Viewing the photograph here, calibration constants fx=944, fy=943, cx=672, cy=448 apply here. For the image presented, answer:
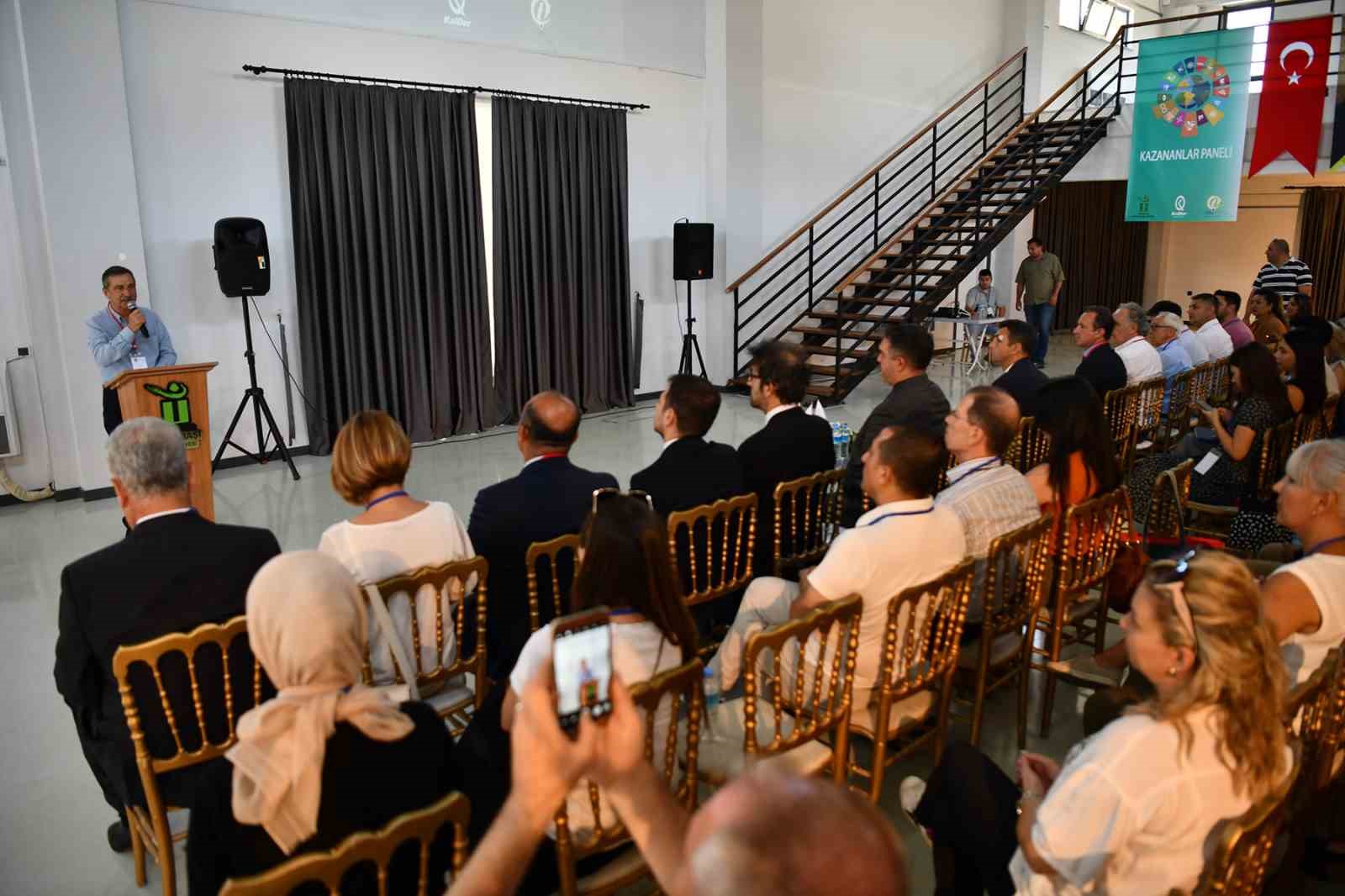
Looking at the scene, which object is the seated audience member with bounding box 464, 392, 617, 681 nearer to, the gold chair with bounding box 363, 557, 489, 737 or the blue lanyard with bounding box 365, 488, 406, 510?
the gold chair with bounding box 363, 557, 489, 737

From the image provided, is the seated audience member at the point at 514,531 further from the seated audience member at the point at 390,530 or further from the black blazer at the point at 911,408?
the black blazer at the point at 911,408

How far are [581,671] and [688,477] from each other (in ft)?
6.94

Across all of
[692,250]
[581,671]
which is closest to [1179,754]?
[581,671]

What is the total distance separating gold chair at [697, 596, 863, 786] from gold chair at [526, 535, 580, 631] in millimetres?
582

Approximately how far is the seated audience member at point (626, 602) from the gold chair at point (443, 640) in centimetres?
53

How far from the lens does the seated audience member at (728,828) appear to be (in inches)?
29.9

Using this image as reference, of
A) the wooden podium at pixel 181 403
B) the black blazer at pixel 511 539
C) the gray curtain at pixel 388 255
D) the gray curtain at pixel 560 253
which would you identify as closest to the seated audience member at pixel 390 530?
the black blazer at pixel 511 539

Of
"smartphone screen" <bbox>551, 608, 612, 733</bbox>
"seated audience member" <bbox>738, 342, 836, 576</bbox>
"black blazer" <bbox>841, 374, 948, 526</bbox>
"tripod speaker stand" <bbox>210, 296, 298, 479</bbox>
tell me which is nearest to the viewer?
"smartphone screen" <bbox>551, 608, 612, 733</bbox>

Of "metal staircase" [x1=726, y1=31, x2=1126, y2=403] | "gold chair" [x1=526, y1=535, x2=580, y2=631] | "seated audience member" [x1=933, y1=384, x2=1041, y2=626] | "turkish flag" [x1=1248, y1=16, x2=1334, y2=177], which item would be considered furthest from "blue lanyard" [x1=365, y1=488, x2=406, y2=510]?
"turkish flag" [x1=1248, y1=16, x2=1334, y2=177]

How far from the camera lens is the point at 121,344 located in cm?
534

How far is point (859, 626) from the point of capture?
2.27 metres

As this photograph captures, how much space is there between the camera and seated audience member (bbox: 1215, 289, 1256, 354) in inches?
272

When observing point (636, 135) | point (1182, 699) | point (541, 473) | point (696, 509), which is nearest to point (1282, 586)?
point (1182, 699)

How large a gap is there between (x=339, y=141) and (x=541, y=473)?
489 cm
